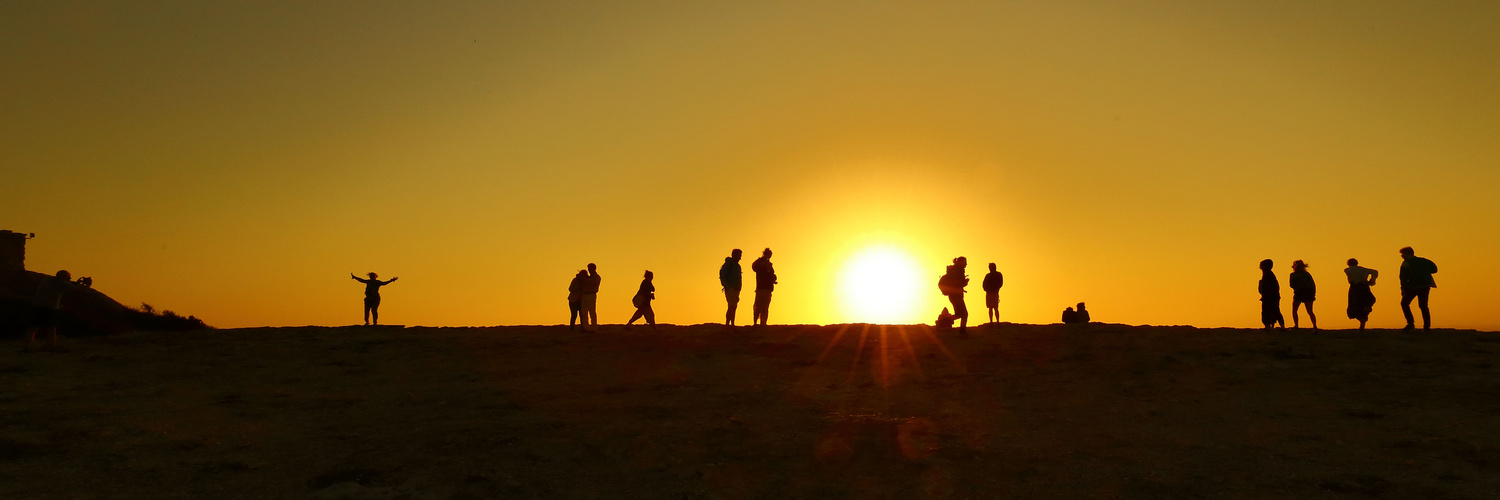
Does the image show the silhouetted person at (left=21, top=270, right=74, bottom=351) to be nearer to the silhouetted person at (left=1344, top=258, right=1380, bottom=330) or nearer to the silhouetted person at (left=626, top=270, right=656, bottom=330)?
the silhouetted person at (left=626, top=270, right=656, bottom=330)

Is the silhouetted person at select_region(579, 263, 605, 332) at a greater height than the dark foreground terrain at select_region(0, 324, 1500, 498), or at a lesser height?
greater

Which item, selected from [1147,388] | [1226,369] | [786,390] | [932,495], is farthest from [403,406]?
[1226,369]

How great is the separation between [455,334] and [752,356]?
28.4 ft

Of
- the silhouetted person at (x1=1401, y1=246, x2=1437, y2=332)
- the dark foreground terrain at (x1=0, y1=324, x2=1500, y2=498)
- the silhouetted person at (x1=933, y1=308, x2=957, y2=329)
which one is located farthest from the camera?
the silhouetted person at (x1=933, y1=308, x2=957, y2=329)

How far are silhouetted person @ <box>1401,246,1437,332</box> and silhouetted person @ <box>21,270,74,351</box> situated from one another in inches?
1071

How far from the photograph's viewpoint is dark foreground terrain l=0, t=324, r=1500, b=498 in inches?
432

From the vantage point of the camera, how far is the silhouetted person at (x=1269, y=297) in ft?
65.8

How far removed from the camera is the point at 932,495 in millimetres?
10430

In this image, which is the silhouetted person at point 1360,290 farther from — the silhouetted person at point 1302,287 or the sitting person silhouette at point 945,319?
the sitting person silhouette at point 945,319

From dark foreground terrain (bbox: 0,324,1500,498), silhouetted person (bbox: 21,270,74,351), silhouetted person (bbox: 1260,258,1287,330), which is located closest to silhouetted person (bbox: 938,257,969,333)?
dark foreground terrain (bbox: 0,324,1500,498)

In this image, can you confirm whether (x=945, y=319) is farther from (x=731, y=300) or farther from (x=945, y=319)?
(x=731, y=300)

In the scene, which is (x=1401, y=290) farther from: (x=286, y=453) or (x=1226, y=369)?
(x=286, y=453)

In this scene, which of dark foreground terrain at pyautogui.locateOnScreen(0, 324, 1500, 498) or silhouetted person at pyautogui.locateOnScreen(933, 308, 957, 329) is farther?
silhouetted person at pyautogui.locateOnScreen(933, 308, 957, 329)

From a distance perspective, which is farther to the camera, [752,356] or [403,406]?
[752,356]
